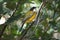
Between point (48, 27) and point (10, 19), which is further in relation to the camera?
point (48, 27)

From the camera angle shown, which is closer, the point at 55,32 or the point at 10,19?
the point at 10,19

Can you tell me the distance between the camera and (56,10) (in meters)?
1.11

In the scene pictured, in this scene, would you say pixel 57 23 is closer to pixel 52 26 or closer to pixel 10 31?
pixel 52 26

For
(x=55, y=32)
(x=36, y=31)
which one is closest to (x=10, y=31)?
(x=36, y=31)

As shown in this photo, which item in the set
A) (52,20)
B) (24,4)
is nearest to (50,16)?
(52,20)

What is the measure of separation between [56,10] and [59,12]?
0.07 feet

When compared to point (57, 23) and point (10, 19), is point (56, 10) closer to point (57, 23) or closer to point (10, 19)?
point (57, 23)

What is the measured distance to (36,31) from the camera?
3.75 ft

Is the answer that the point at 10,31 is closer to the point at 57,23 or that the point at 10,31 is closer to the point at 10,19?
the point at 10,19

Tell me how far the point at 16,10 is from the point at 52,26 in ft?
0.71

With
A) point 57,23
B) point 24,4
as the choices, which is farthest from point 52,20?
point 24,4

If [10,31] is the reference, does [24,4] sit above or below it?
above

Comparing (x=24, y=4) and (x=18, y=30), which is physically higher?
(x=24, y=4)

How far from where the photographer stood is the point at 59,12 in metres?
1.10
